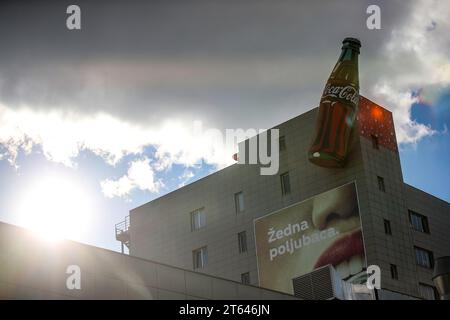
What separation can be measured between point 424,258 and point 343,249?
27.6ft

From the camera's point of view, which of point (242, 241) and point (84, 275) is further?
point (242, 241)

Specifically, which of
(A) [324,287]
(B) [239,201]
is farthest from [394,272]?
(A) [324,287]

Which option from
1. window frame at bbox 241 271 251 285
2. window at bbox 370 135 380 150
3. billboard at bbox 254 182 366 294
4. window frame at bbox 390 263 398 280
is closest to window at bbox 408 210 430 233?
window frame at bbox 390 263 398 280

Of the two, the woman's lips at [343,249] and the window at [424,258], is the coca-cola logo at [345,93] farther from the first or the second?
the window at [424,258]

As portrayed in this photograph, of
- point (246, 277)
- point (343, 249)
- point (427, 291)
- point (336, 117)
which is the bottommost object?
point (427, 291)

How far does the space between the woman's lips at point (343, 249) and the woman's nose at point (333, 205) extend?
1632 mm

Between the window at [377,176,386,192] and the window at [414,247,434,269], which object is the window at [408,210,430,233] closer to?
the window at [414,247,434,269]

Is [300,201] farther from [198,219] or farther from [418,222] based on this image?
[198,219]

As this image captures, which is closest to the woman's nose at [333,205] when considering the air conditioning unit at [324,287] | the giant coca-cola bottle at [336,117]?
the giant coca-cola bottle at [336,117]

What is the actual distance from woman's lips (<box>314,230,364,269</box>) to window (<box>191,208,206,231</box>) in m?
14.6

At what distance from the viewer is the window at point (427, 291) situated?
57.4 metres

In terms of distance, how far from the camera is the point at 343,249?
182 ft

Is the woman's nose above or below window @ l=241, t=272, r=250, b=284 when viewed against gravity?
above

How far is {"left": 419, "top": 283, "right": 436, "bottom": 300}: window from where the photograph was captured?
57.4 metres
